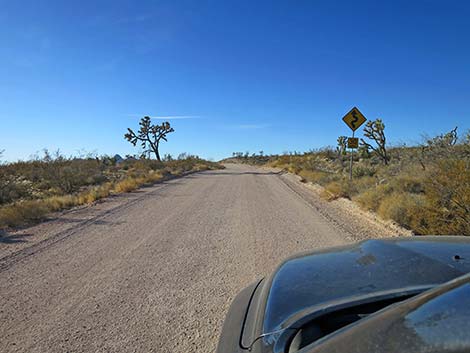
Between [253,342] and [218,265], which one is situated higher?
[253,342]

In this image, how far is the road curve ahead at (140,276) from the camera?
11.0 ft

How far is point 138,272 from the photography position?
16.5 feet

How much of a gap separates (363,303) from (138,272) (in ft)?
13.3

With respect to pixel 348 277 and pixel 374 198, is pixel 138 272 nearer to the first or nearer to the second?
pixel 348 277

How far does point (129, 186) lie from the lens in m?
16.2

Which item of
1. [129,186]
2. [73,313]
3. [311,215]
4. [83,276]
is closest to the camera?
[73,313]

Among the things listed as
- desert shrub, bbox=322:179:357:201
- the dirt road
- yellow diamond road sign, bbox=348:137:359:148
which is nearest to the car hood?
the dirt road

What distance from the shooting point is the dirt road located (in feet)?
11.0

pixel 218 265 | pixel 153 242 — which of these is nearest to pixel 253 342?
pixel 218 265

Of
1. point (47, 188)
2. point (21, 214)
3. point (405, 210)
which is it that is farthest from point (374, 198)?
point (47, 188)

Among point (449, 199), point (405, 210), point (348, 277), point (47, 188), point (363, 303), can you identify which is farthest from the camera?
point (47, 188)

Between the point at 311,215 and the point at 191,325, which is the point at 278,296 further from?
the point at 311,215

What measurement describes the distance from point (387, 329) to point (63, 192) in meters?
18.1

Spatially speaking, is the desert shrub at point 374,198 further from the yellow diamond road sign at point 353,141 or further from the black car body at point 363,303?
the black car body at point 363,303
